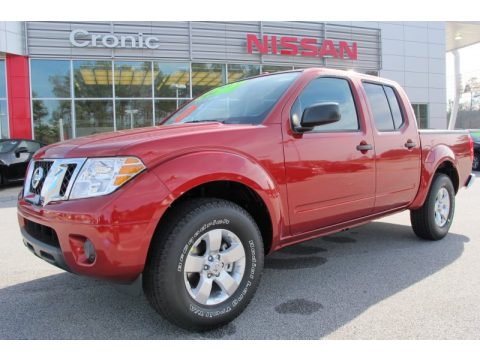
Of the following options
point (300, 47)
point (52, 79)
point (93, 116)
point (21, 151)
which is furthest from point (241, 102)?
point (300, 47)

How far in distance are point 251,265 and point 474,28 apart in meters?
26.2

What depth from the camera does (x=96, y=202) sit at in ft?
7.69

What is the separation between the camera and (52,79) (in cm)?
1592

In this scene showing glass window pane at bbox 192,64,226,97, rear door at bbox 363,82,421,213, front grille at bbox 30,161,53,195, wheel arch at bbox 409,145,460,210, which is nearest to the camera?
front grille at bbox 30,161,53,195

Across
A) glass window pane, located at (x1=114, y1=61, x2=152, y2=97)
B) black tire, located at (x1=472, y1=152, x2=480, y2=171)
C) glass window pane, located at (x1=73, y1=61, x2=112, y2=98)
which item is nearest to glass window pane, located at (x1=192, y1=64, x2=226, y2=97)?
glass window pane, located at (x1=114, y1=61, x2=152, y2=97)

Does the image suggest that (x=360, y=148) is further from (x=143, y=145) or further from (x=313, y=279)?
(x=143, y=145)

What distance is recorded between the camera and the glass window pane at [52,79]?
1584 centimetres

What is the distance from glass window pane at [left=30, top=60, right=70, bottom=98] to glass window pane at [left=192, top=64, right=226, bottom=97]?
4.85 metres

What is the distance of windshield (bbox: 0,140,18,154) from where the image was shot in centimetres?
1101

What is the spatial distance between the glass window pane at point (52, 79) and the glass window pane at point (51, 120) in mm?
296

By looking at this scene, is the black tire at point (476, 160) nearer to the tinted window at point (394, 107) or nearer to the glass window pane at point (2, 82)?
the tinted window at point (394, 107)

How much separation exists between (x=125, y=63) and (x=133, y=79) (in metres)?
0.66

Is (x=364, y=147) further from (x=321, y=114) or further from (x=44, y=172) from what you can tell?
(x=44, y=172)

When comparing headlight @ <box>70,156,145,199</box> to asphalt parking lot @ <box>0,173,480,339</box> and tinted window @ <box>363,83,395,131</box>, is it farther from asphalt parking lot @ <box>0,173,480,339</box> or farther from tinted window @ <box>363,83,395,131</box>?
tinted window @ <box>363,83,395,131</box>
